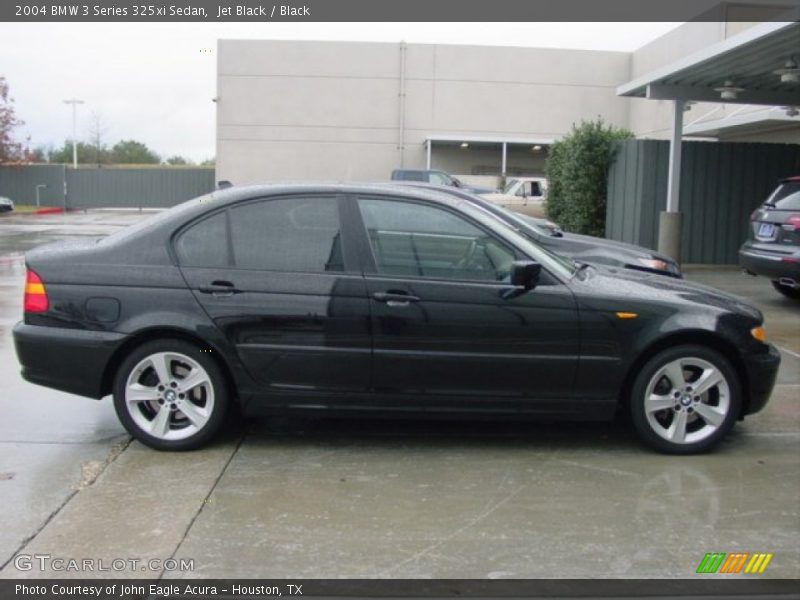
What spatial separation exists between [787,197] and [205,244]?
7.61 m

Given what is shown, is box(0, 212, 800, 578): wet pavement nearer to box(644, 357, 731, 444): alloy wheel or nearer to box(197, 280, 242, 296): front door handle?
box(644, 357, 731, 444): alloy wheel

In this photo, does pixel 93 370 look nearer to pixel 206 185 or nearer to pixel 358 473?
pixel 358 473

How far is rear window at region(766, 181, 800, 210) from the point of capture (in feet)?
32.8

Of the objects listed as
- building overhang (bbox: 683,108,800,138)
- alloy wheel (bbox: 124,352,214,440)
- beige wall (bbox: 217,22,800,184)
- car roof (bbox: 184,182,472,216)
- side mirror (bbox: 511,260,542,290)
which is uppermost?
beige wall (bbox: 217,22,800,184)

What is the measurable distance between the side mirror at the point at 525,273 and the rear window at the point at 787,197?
6.14 metres

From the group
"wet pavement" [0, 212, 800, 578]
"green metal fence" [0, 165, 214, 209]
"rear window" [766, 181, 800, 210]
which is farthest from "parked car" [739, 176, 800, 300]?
"green metal fence" [0, 165, 214, 209]

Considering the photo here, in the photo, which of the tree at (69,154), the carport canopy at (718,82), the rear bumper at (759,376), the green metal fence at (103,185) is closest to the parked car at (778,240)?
the carport canopy at (718,82)

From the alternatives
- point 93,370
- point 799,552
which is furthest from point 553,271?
point 93,370

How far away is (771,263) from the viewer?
394 inches

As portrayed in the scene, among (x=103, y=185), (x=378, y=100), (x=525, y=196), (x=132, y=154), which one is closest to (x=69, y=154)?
(x=132, y=154)

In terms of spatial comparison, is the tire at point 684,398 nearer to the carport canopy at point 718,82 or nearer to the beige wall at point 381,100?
the carport canopy at point 718,82

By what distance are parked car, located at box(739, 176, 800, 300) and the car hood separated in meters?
4.67

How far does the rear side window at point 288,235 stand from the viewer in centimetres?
524

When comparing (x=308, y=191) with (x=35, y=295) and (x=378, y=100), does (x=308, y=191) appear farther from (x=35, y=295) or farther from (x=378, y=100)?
(x=378, y=100)
